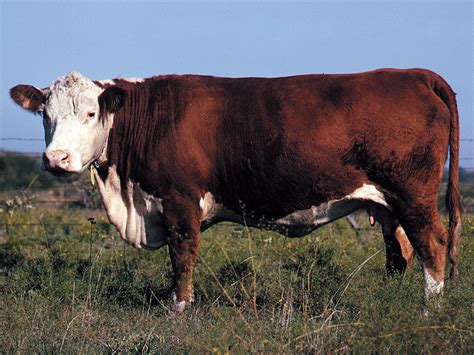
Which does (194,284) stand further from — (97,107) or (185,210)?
(97,107)

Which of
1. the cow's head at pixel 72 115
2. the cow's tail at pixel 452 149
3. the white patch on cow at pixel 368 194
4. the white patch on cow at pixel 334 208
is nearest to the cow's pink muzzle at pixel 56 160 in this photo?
the cow's head at pixel 72 115

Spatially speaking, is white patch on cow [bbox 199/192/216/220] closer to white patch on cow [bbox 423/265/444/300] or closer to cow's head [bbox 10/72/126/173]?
cow's head [bbox 10/72/126/173]

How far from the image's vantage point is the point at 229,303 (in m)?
7.81

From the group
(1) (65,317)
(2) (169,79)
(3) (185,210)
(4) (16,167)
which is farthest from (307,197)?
(4) (16,167)

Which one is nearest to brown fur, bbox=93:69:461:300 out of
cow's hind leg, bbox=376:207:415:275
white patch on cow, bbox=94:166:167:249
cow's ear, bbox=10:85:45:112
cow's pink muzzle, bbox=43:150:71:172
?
white patch on cow, bbox=94:166:167:249

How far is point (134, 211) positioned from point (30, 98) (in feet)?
4.91

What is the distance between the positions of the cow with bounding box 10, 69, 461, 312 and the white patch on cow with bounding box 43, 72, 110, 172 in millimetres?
13

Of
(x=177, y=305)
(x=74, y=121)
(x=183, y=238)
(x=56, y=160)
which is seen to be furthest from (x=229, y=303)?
(x=74, y=121)

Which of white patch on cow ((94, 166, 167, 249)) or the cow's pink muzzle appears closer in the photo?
the cow's pink muzzle

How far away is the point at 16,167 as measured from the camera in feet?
114

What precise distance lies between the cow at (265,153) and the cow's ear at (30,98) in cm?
1

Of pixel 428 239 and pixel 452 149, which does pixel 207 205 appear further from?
pixel 452 149

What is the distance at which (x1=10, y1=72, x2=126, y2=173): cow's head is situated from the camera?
24.7 ft

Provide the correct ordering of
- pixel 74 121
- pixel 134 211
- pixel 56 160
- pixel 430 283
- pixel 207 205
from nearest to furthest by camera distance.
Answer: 1. pixel 56 160
2. pixel 430 283
3. pixel 74 121
4. pixel 207 205
5. pixel 134 211
